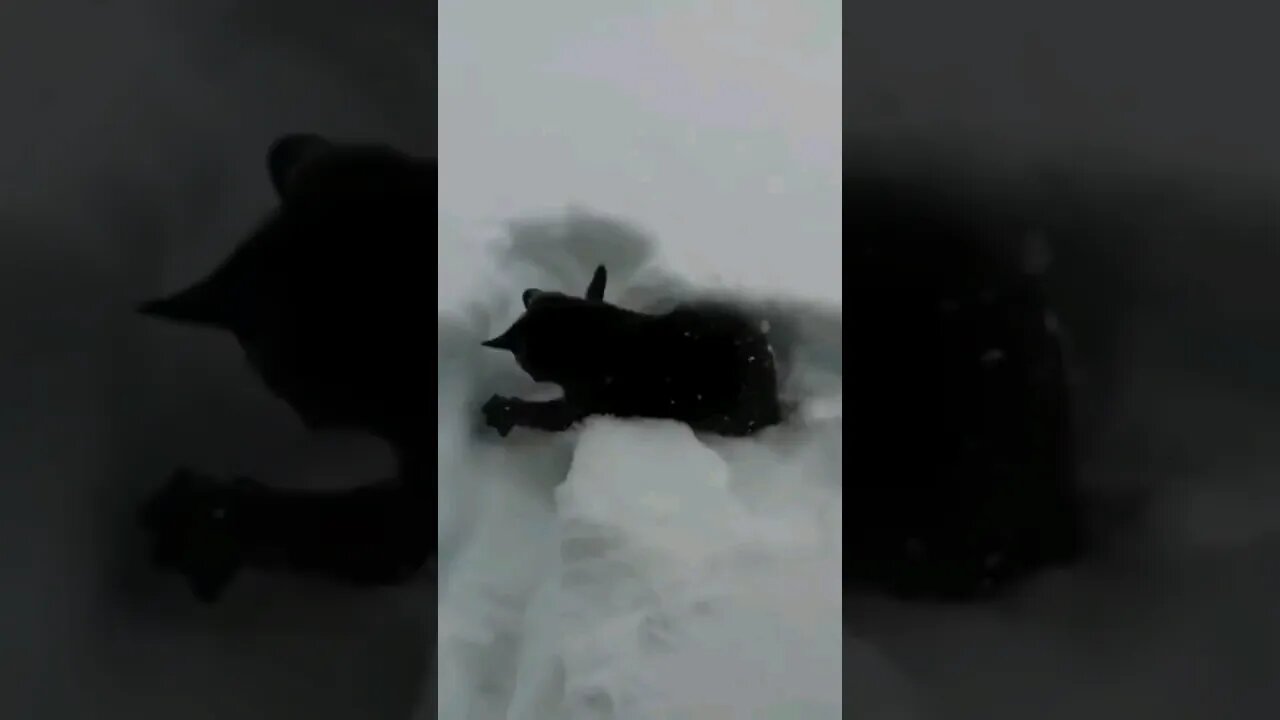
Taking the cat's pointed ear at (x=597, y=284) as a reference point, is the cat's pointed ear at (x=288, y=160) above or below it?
above

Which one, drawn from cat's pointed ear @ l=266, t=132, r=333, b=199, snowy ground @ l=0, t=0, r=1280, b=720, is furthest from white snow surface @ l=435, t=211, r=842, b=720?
cat's pointed ear @ l=266, t=132, r=333, b=199

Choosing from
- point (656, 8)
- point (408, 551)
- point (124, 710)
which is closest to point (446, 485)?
point (408, 551)

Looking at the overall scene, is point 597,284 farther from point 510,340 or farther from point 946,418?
point 946,418

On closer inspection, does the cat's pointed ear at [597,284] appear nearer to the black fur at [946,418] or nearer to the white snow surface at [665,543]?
the white snow surface at [665,543]

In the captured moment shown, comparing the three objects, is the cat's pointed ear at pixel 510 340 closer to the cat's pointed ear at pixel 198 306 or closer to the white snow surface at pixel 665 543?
the white snow surface at pixel 665 543

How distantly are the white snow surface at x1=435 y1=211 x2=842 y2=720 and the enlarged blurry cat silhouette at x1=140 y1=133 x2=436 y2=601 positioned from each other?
0.08 metres

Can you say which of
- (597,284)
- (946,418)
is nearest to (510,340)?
(597,284)

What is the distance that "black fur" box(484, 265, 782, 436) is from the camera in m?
0.64

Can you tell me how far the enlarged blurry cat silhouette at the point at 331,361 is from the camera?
652mm

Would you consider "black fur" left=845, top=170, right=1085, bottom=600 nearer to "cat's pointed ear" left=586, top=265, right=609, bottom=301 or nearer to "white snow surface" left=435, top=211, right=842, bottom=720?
"white snow surface" left=435, top=211, right=842, bottom=720

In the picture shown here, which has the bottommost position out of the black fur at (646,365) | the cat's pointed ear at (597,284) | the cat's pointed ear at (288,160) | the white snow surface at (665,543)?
the white snow surface at (665,543)

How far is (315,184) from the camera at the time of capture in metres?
0.66

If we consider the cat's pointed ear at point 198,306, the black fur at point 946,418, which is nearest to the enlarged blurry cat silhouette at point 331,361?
the cat's pointed ear at point 198,306

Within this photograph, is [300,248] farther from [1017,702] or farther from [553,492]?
[1017,702]
